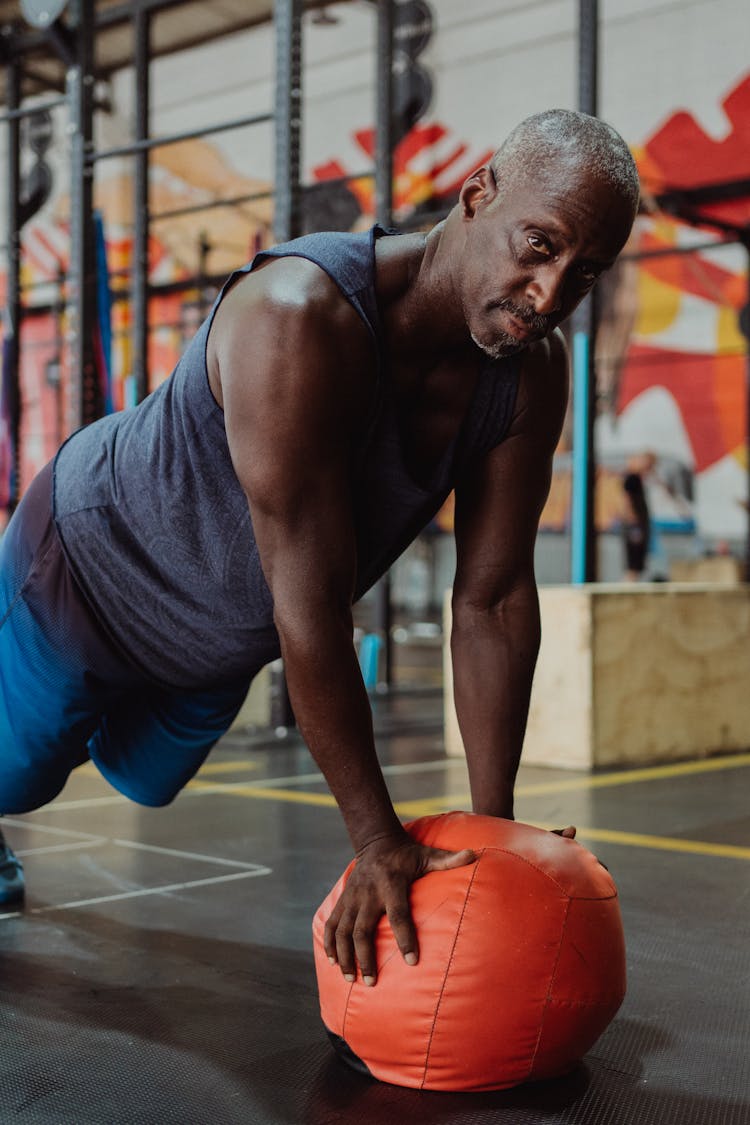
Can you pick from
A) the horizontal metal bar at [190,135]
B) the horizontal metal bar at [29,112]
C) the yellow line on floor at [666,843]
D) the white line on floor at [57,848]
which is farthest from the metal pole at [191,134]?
the yellow line on floor at [666,843]

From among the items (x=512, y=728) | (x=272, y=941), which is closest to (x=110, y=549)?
(x=512, y=728)

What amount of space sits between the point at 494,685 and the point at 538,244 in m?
0.68

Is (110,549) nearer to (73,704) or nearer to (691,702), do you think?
(73,704)

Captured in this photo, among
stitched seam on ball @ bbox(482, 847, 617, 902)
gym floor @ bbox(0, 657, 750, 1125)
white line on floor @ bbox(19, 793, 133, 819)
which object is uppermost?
stitched seam on ball @ bbox(482, 847, 617, 902)

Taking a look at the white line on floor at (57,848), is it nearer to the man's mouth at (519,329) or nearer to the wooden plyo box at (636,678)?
the wooden plyo box at (636,678)

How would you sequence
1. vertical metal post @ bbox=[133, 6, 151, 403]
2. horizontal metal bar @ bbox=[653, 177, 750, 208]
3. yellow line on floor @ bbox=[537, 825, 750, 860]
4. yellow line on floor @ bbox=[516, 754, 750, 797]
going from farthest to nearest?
horizontal metal bar @ bbox=[653, 177, 750, 208] → vertical metal post @ bbox=[133, 6, 151, 403] → yellow line on floor @ bbox=[516, 754, 750, 797] → yellow line on floor @ bbox=[537, 825, 750, 860]

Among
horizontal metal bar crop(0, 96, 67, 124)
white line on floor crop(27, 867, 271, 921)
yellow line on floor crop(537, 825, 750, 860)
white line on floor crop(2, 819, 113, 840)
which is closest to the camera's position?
white line on floor crop(27, 867, 271, 921)

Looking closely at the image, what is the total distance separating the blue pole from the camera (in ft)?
16.3

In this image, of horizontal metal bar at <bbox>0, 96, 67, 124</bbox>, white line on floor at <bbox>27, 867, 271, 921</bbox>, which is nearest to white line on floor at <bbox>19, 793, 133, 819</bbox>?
white line on floor at <bbox>27, 867, 271, 921</bbox>

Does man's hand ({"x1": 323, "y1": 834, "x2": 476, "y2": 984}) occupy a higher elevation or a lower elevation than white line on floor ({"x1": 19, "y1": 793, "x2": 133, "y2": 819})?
higher

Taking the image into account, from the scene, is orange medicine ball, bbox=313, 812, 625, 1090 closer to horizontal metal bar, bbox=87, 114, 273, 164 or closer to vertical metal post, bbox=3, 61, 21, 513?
horizontal metal bar, bbox=87, 114, 273, 164

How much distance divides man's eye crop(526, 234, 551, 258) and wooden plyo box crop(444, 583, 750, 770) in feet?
10.1

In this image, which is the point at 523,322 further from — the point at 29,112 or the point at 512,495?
the point at 29,112

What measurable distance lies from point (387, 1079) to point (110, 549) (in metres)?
0.85
